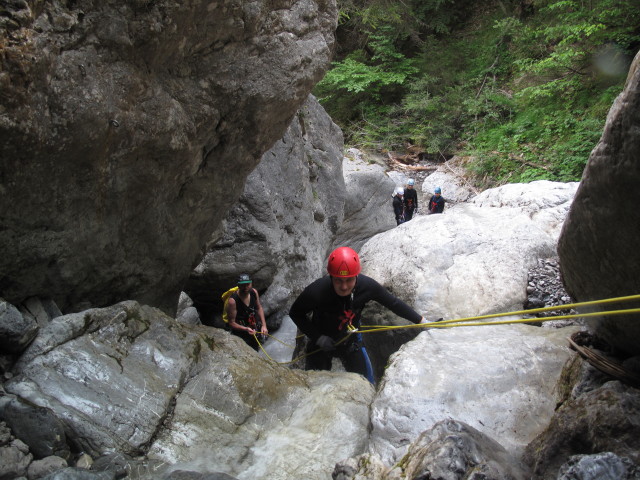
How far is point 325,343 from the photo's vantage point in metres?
5.03

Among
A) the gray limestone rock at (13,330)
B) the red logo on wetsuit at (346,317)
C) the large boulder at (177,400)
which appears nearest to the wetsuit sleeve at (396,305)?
the red logo on wetsuit at (346,317)

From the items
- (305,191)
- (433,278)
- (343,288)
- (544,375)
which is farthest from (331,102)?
(544,375)

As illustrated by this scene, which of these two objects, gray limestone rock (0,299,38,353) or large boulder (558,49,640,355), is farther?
gray limestone rock (0,299,38,353)

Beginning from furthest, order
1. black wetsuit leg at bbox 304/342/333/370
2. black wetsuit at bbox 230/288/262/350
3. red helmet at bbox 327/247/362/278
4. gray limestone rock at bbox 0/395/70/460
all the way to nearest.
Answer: black wetsuit at bbox 230/288/262/350 → black wetsuit leg at bbox 304/342/333/370 → red helmet at bbox 327/247/362/278 → gray limestone rock at bbox 0/395/70/460

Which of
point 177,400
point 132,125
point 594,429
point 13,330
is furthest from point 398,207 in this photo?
point 13,330

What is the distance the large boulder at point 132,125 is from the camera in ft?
9.94

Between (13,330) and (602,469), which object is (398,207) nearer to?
(13,330)

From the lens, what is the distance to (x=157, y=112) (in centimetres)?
392

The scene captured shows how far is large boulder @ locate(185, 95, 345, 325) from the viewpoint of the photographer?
732 cm

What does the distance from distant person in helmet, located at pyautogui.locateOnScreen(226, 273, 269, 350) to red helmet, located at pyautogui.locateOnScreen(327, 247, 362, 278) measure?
178 centimetres

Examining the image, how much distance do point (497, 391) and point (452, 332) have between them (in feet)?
3.40

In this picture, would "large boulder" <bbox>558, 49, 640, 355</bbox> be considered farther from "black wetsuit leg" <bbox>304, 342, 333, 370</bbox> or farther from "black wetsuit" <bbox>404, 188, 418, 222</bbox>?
"black wetsuit" <bbox>404, 188, 418, 222</bbox>

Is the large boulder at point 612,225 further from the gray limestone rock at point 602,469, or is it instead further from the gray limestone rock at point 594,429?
the gray limestone rock at point 602,469

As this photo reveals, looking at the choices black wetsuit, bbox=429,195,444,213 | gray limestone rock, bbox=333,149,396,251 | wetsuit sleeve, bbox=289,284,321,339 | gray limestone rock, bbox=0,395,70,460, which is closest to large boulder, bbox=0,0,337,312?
gray limestone rock, bbox=0,395,70,460
